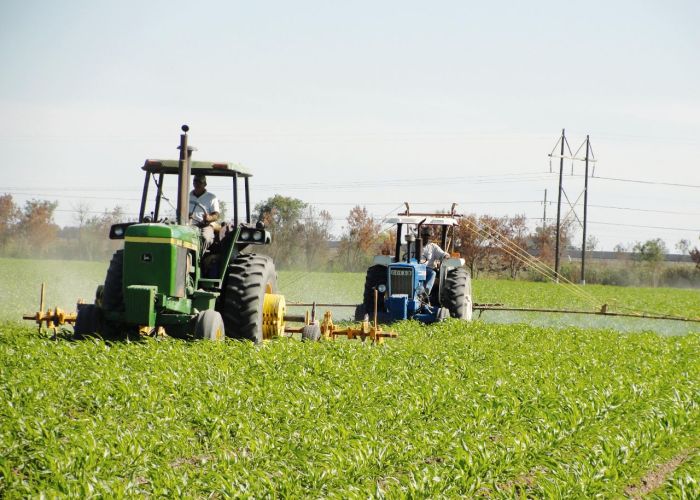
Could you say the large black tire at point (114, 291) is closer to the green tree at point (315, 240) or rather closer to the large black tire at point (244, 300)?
the large black tire at point (244, 300)

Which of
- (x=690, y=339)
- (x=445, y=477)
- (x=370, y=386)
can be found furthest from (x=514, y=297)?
(x=445, y=477)

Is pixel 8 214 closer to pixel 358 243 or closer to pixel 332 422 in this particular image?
pixel 358 243

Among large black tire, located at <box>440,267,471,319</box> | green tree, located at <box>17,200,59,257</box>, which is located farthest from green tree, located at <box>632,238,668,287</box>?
large black tire, located at <box>440,267,471,319</box>

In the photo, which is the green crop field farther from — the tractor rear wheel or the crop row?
the tractor rear wheel

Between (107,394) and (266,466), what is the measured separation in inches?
86.4

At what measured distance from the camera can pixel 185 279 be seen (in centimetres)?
1105

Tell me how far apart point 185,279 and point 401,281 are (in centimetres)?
698

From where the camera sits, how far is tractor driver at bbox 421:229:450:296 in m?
18.0

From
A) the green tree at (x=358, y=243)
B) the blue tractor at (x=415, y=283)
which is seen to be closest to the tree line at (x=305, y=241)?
the green tree at (x=358, y=243)

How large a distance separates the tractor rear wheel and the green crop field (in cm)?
23

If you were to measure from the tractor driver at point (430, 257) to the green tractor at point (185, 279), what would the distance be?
19.3 ft

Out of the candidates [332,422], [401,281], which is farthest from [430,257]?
[332,422]

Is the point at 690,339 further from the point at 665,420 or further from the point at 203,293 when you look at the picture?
the point at 203,293

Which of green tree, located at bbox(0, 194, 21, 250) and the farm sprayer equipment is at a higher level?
green tree, located at bbox(0, 194, 21, 250)
